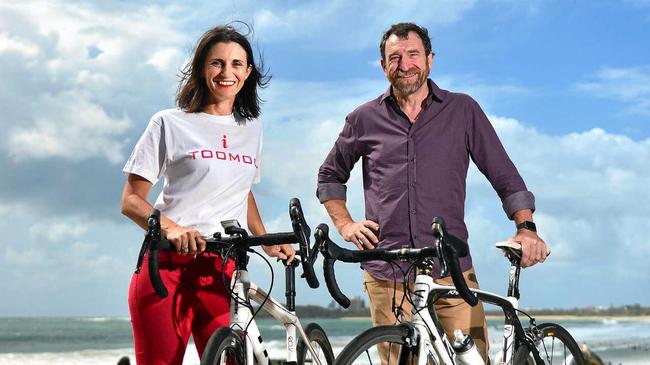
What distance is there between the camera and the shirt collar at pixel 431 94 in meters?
4.08

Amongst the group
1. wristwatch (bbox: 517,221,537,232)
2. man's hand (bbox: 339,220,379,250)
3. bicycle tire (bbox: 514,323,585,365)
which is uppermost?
wristwatch (bbox: 517,221,537,232)

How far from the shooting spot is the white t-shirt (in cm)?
335

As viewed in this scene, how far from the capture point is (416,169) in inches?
154

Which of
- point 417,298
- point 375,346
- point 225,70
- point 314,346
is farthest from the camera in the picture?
point 314,346

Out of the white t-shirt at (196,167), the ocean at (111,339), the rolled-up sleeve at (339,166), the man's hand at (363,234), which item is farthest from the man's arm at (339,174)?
the ocean at (111,339)

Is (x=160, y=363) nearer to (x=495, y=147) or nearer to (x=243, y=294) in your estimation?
(x=243, y=294)

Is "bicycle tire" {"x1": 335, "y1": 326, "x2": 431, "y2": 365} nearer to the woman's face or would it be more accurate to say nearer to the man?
the man

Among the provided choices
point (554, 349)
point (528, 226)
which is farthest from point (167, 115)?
point (554, 349)

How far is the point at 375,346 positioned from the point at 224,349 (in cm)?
50

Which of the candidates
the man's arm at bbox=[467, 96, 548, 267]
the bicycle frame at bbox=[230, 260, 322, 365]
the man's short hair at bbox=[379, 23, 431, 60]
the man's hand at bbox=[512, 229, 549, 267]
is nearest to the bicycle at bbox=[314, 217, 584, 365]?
the bicycle frame at bbox=[230, 260, 322, 365]

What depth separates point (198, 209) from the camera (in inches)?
132

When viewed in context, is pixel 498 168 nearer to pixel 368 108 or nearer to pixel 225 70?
pixel 368 108

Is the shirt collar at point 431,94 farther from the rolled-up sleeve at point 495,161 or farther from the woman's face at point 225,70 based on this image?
the woman's face at point 225,70

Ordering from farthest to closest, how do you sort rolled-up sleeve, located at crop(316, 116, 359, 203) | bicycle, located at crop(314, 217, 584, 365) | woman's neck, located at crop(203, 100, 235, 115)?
rolled-up sleeve, located at crop(316, 116, 359, 203) < woman's neck, located at crop(203, 100, 235, 115) < bicycle, located at crop(314, 217, 584, 365)
